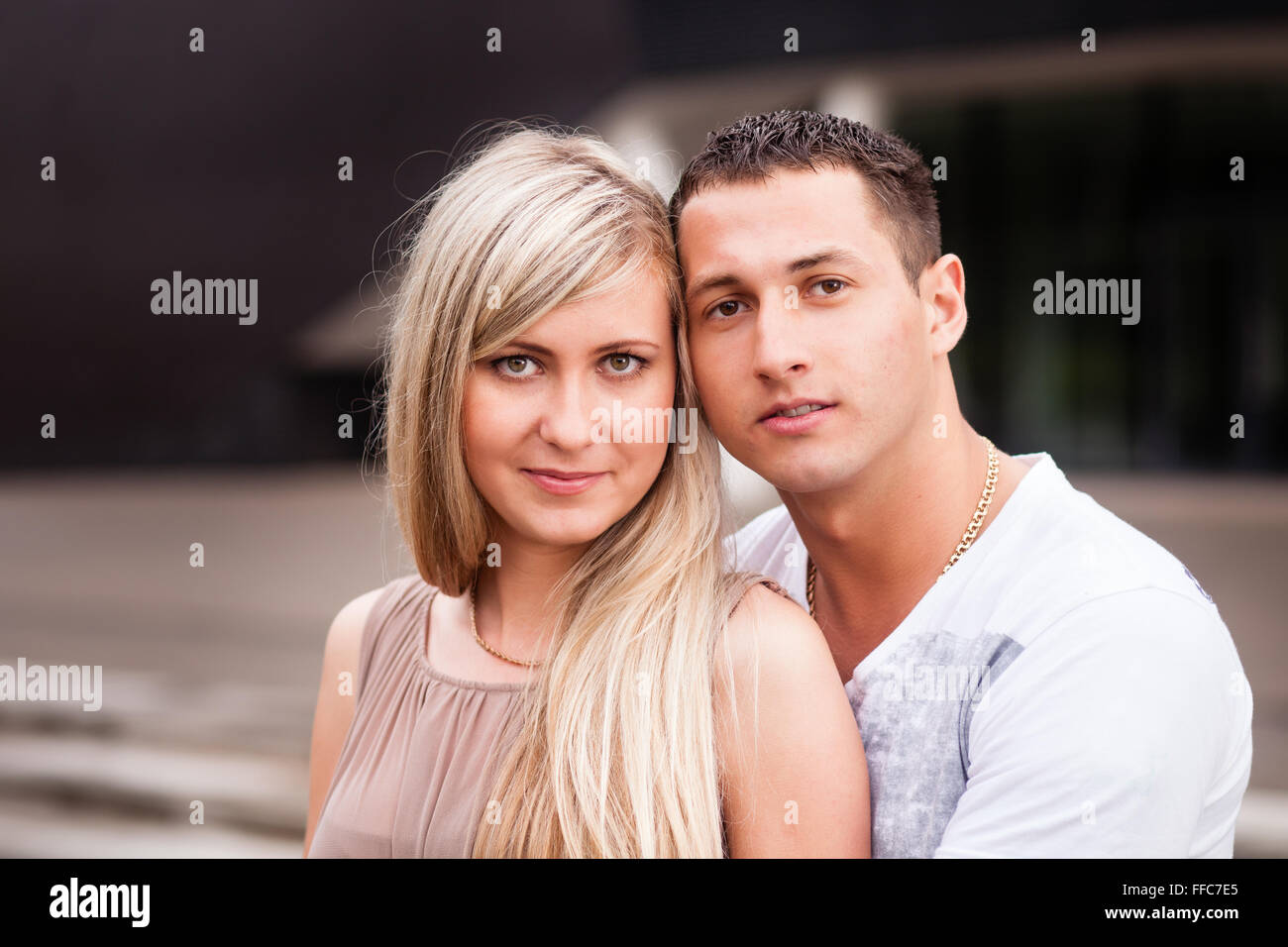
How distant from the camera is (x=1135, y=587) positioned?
2.18 metres

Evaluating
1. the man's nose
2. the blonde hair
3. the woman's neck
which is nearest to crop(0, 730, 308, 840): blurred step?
the woman's neck

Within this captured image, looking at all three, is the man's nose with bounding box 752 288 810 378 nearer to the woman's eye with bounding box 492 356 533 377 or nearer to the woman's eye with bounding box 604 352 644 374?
the woman's eye with bounding box 604 352 644 374

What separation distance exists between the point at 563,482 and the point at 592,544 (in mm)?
264

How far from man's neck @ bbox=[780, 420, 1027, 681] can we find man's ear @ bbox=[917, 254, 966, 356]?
27cm

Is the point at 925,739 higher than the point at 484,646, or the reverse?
the point at 484,646

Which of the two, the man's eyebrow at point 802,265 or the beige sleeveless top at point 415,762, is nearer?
the beige sleeveless top at point 415,762

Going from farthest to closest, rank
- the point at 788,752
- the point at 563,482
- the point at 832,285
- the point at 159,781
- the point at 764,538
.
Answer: the point at 159,781 → the point at 764,538 → the point at 832,285 → the point at 563,482 → the point at 788,752

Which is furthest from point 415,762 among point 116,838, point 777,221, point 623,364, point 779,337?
point 116,838

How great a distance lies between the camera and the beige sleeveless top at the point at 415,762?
214 centimetres

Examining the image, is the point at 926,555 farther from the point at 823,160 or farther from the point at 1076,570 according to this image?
the point at 823,160

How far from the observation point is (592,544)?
92.5 inches

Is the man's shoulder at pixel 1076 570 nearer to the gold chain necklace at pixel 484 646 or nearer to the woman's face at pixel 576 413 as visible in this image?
→ the woman's face at pixel 576 413

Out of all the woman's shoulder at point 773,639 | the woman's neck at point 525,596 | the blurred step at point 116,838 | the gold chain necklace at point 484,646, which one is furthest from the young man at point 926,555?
the blurred step at point 116,838

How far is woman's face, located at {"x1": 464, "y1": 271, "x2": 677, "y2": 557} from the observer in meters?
2.07
